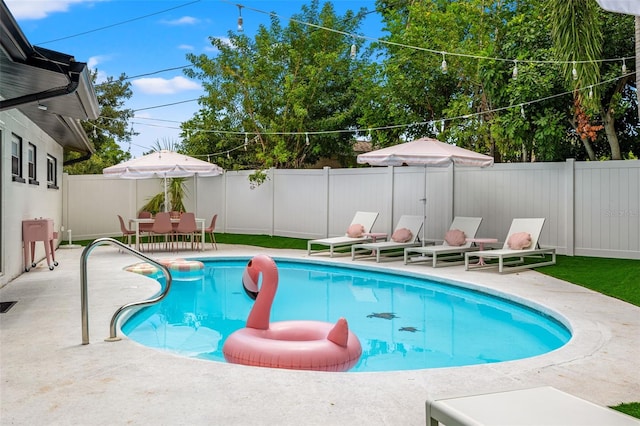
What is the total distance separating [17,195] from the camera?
8.79 meters

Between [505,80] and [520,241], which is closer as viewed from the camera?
[520,241]

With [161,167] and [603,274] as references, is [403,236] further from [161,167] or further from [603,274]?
[161,167]

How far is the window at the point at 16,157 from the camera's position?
29.1 feet

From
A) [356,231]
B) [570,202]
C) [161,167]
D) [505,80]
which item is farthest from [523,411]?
[161,167]

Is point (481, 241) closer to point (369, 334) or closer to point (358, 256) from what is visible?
point (358, 256)

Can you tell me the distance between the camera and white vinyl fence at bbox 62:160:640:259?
10695 mm

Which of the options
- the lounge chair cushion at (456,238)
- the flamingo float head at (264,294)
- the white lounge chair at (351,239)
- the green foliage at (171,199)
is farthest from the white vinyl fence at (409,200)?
the flamingo float head at (264,294)

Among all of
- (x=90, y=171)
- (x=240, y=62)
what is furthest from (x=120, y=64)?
(x=240, y=62)

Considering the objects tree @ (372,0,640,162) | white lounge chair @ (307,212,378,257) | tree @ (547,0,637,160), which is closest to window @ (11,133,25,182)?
white lounge chair @ (307,212,378,257)

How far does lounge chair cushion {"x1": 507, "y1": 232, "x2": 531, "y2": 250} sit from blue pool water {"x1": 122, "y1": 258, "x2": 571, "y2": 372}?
1.83 metres

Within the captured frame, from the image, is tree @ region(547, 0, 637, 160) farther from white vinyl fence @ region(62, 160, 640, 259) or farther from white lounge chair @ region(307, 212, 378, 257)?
white lounge chair @ region(307, 212, 378, 257)

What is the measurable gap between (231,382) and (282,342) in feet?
3.33

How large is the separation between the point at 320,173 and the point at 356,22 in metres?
10.6

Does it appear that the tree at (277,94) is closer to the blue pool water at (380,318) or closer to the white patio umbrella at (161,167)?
the white patio umbrella at (161,167)
